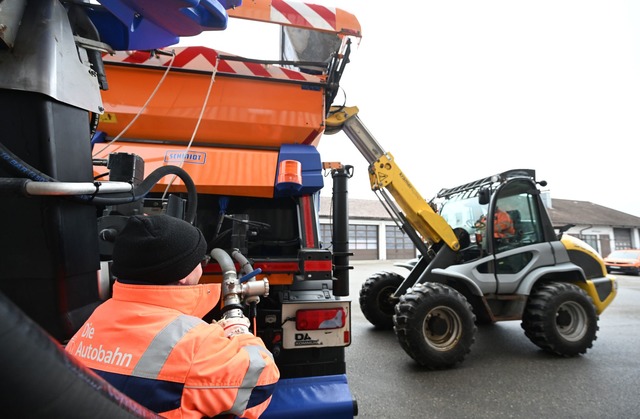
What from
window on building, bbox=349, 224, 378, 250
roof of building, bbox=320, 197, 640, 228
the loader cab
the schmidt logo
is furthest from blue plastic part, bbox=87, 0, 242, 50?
window on building, bbox=349, 224, 378, 250

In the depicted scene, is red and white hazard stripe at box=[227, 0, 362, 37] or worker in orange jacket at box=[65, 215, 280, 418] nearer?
worker in orange jacket at box=[65, 215, 280, 418]

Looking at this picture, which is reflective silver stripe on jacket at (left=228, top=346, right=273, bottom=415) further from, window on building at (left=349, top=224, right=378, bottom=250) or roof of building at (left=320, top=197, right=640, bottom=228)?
window on building at (left=349, top=224, right=378, bottom=250)

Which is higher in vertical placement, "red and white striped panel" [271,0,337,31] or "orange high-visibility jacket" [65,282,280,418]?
"red and white striped panel" [271,0,337,31]

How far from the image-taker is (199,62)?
250cm

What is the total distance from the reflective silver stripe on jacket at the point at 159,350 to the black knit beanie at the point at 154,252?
0.56 ft

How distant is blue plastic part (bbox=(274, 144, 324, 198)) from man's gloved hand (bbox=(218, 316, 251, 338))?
3.74 feet

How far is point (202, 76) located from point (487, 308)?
4.28 meters

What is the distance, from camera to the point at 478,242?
4988 millimetres

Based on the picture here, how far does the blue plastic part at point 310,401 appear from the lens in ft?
5.71

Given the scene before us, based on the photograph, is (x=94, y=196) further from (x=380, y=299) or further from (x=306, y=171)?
(x=380, y=299)

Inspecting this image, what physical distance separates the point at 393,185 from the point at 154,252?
4109mm

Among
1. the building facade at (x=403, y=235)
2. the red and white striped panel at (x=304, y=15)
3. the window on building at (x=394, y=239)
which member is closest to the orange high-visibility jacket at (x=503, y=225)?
the red and white striped panel at (x=304, y=15)

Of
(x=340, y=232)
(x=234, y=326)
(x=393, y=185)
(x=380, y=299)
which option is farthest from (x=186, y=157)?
(x=380, y=299)

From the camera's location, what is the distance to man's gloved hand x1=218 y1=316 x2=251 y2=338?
1255 millimetres
